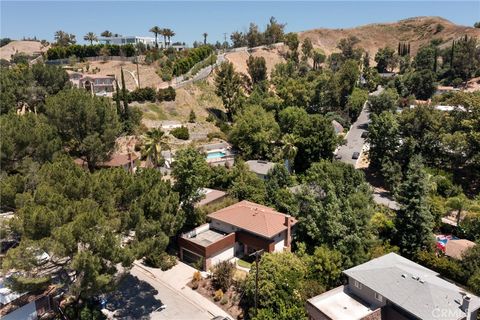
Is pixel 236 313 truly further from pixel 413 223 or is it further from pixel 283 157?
pixel 283 157

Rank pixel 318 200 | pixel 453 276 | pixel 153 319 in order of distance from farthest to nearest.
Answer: pixel 318 200, pixel 453 276, pixel 153 319

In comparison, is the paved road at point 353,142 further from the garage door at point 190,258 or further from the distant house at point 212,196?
the garage door at point 190,258

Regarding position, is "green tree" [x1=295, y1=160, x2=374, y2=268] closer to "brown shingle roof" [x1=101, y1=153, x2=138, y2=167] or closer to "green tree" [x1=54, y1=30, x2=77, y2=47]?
"brown shingle roof" [x1=101, y1=153, x2=138, y2=167]

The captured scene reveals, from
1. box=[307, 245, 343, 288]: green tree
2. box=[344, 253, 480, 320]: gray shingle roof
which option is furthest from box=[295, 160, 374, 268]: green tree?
box=[344, 253, 480, 320]: gray shingle roof

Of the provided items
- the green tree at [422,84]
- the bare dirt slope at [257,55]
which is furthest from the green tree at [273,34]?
the green tree at [422,84]

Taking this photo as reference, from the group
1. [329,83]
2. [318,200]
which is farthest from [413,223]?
[329,83]

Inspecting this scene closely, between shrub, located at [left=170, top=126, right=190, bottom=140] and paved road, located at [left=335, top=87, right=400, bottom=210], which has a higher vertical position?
shrub, located at [left=170, top=126, right=190, bottom=140]
